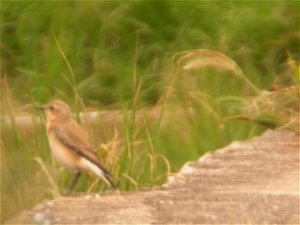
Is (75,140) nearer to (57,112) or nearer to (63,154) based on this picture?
(63,154)

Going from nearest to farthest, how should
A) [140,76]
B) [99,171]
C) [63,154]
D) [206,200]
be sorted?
[206,200] < [99,171] < [63,154] < [140,76]

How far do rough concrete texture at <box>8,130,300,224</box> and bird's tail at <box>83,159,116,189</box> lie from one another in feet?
1.36

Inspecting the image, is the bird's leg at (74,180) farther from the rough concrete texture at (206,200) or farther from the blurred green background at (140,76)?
the rough concrete texture at (206,200)

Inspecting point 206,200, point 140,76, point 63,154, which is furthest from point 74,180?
point 140,76

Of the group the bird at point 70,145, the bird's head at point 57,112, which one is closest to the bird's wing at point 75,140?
the bird at point 70,145

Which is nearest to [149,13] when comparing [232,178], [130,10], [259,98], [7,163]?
[130,10]

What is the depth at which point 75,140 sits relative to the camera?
7.00 meters

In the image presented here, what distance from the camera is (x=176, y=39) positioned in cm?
945

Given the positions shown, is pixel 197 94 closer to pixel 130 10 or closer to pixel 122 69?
pixel 122 69

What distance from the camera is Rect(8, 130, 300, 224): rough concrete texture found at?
5633 millimetres

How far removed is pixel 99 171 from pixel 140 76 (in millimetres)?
2036

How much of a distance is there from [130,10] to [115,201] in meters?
4.05

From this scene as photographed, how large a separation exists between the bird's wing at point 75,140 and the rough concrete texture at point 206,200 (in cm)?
61

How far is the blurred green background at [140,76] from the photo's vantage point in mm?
7305
